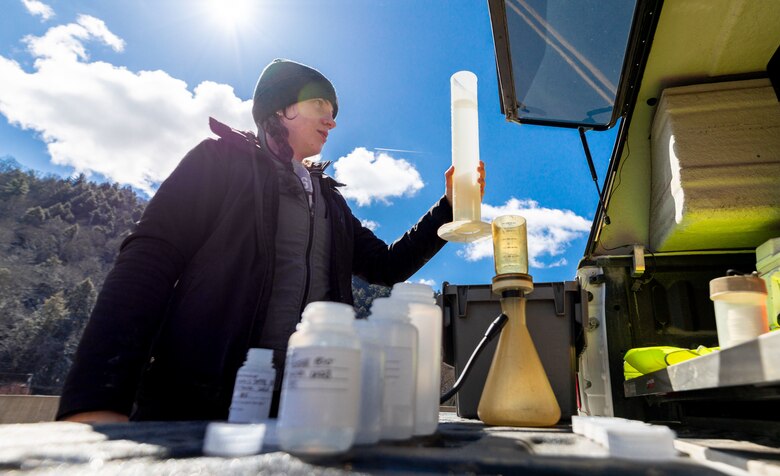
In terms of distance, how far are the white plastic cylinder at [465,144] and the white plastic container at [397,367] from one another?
670mm

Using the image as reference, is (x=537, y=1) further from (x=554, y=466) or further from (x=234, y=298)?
(x=554, y=466)

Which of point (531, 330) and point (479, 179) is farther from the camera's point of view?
point (531, 330)

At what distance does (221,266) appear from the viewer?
56.7 inches

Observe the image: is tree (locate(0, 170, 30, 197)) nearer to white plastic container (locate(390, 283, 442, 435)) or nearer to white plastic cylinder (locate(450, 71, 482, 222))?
white plastic cylinder (locate(450, 71, 482, 222))

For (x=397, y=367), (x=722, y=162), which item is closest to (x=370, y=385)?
(x=397, y=367)

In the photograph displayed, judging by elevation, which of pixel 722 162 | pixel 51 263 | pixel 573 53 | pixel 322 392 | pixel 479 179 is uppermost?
pixel 51 263

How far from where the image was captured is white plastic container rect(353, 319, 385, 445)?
647 mm

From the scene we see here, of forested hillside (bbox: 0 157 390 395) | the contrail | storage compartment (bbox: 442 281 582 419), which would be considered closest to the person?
storage compartment (bbox: 442 281 582 419)

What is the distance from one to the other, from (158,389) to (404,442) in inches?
37.3

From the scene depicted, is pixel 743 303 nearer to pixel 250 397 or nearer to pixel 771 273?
pixel 771 273

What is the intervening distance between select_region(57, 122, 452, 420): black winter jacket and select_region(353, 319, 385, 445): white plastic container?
0.75 metres

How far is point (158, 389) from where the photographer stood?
1.28 m

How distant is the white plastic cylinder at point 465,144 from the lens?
4.51 ft

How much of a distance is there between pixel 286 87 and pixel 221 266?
1.00 metres
